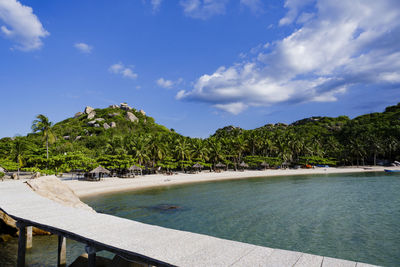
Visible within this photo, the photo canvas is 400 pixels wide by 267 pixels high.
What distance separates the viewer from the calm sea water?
460 inches

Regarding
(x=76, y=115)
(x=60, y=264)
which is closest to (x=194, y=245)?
(x=60, y=264)

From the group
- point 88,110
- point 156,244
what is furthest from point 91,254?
point 88,110

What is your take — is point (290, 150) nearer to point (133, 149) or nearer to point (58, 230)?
point (133, 149)

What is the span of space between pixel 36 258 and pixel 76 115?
5729 inches

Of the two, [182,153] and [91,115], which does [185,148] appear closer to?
[182,153]

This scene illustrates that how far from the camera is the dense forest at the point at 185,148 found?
45.2 m

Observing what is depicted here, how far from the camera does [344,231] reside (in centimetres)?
1463

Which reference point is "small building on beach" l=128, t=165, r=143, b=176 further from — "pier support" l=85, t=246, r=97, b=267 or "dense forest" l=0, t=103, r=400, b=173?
"pier support" l=85, t=246, r=97, b=267

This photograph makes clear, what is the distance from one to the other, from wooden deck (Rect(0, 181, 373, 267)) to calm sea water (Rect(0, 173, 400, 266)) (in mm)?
3374

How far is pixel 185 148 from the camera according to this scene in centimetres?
6512

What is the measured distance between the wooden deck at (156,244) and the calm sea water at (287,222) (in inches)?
133

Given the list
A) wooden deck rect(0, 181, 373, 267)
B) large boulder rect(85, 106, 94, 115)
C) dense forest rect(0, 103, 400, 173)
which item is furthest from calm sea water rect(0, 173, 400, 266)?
A: large boulder rect(85, 106, 94, 115)

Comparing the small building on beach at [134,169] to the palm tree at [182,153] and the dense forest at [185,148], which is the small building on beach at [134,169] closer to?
the dense forest at [185,148]

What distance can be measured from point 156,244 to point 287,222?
42.8ft
